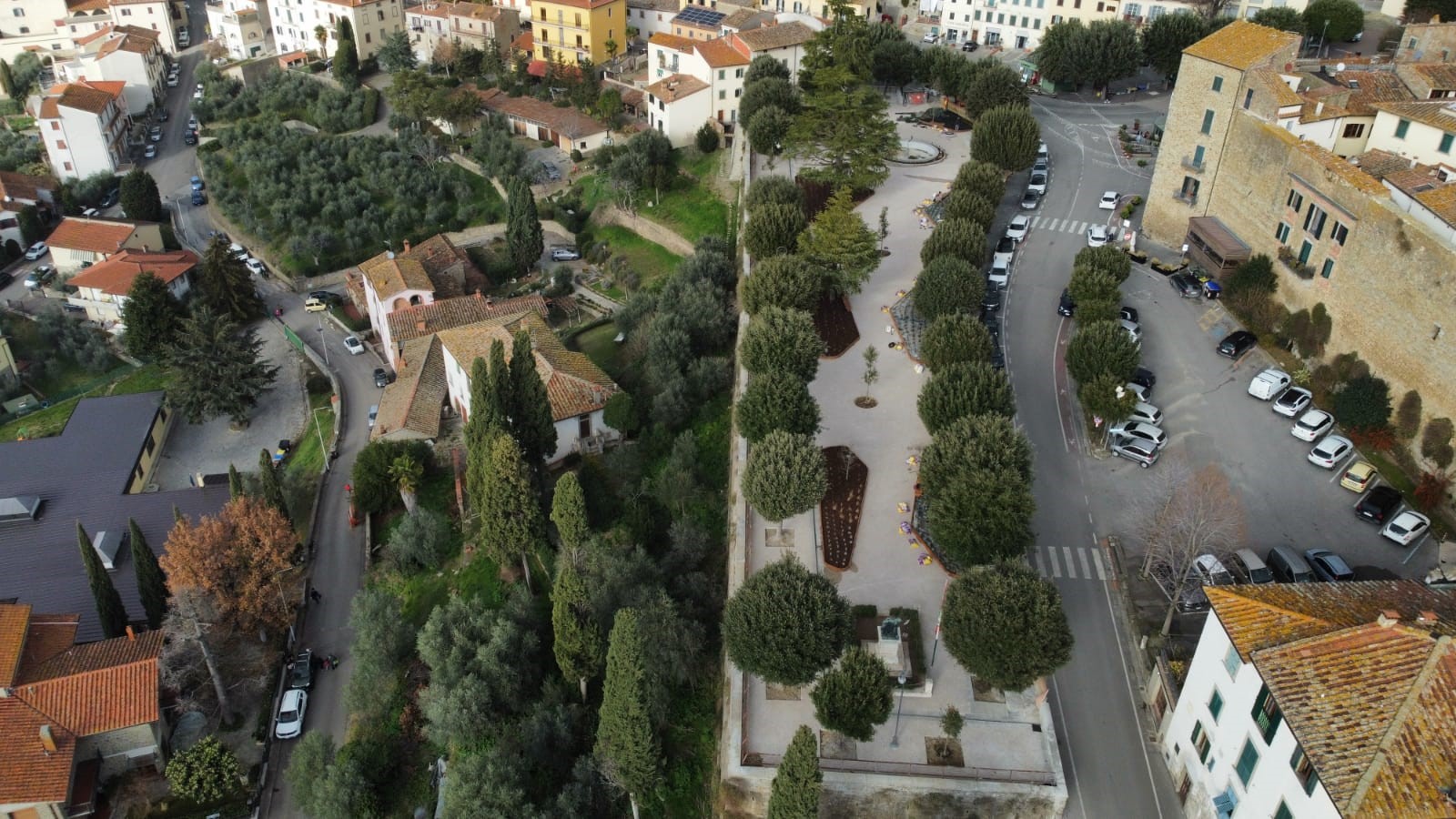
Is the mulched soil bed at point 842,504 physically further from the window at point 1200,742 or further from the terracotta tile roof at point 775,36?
the terracotta tile roof at point 775,36

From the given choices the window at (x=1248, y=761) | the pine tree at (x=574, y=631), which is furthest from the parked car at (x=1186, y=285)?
the pine tree at (x=574, y=631)

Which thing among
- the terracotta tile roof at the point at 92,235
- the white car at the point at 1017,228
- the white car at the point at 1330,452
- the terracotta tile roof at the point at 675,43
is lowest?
the terracotta tile roof at the point at 92,235

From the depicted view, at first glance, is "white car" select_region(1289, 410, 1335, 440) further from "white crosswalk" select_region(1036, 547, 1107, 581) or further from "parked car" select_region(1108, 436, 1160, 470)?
"white crosswalk" select_region(1036, 547, 1107, 581)

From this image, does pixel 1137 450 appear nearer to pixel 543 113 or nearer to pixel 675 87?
pixel 675 87

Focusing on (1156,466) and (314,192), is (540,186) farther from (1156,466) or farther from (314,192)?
(1156,466)

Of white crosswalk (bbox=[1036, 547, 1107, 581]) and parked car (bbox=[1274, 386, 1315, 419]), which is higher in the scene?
parked car (bbox=[1274, 386, 1315, 419])

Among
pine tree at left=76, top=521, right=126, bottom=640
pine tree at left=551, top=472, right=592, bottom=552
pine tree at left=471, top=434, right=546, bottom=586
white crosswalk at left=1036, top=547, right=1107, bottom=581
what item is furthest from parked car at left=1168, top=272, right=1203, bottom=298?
pine tree at left=76, top=521, right=126, bottom=640
